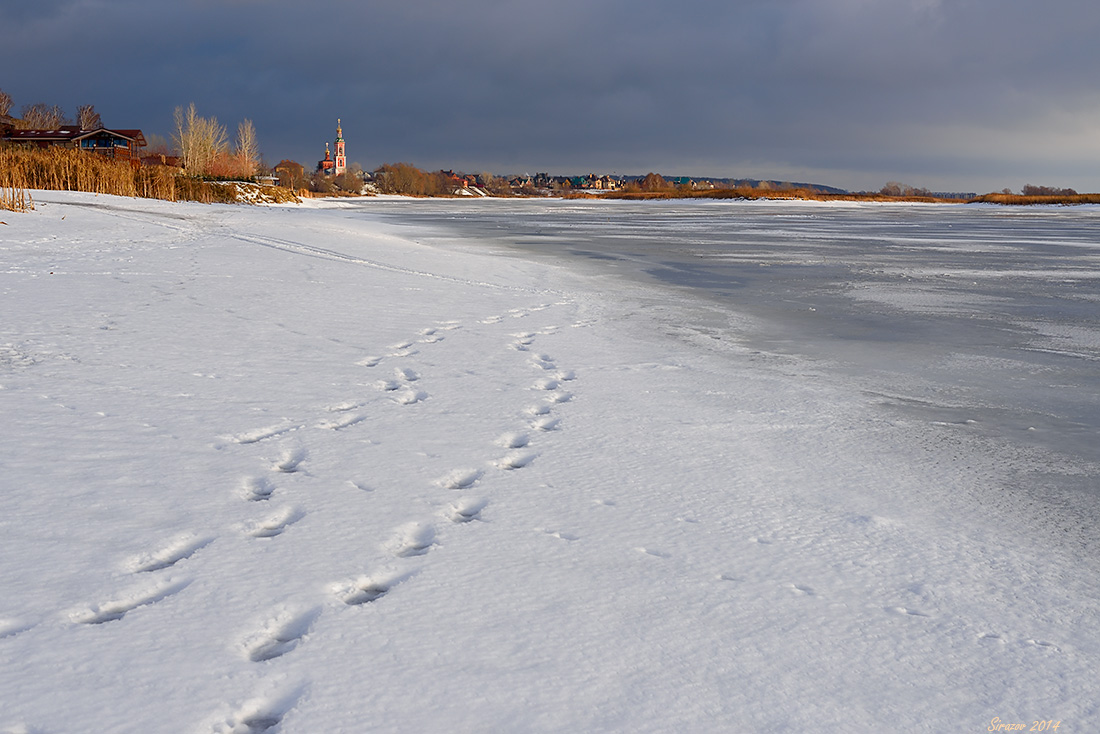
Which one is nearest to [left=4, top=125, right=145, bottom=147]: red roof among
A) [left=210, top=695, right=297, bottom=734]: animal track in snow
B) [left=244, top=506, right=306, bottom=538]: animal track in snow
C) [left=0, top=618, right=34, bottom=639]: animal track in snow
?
[left=244, top=506, right=306, bottom=538]: animal track in snow

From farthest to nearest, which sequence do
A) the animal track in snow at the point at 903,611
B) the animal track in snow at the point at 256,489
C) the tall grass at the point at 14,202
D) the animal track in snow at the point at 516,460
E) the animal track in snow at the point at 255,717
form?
the tall grass at the point at 14,202 → the animal track in snow at the point at 516,460 → the animal track in snow at the point at 256,489 → the animal track in snow at the point at 903,611 → the animal track in snow at the point at 255,717

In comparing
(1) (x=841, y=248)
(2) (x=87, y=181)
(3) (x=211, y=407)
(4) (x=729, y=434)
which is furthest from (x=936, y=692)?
(2) (x=87, y=181)

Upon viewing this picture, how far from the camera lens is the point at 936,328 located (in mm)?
6992

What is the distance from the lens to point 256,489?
309 centimetres

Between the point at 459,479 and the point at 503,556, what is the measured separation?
0.75 meters

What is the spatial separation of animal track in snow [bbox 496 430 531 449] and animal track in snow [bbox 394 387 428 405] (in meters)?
0.77

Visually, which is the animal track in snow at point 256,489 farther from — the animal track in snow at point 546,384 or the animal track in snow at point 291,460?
the animal track in snow at point 546,384

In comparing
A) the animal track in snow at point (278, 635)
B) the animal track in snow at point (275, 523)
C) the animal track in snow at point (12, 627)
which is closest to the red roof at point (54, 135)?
the animal track in snow at point (275, 523)

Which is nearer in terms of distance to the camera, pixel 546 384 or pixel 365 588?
pixel 365 588

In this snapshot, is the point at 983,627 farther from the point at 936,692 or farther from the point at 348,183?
the point at 348,183

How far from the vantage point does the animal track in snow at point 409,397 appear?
14.5 ft

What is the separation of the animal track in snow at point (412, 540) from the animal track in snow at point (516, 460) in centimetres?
69

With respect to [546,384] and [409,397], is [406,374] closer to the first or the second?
[409,397]

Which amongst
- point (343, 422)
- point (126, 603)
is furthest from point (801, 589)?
point (343, 422)
